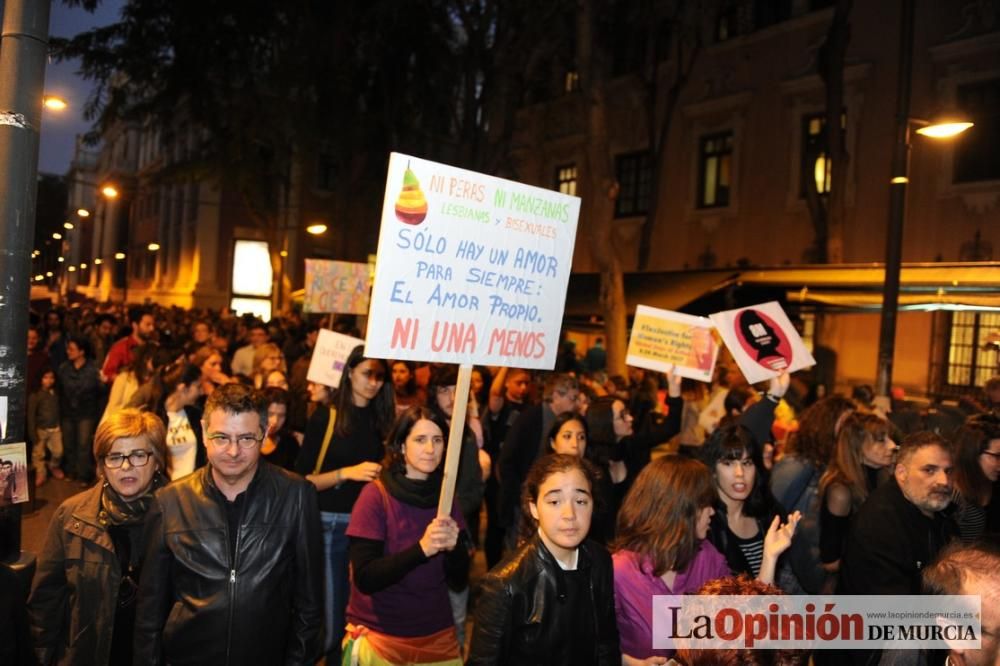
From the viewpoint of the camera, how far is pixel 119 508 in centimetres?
329

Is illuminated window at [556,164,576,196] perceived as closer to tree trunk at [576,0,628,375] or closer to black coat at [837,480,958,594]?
tree trunk at [576,0,628,375]

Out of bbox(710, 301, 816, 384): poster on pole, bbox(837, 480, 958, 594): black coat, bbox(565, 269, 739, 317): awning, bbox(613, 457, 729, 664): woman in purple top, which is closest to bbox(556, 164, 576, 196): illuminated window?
bbox(565, 269, 739, 317): awning

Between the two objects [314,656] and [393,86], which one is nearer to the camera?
[314,656]

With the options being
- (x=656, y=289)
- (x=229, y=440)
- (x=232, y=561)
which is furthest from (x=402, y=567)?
(x=656, y=289)

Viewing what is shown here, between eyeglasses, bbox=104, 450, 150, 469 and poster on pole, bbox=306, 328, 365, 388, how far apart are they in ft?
9.42

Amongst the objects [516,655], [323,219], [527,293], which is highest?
[323,219]

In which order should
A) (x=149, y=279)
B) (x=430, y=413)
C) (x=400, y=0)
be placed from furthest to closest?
(x=149, y=279), (x=400, y=0), (x=430, y=413)

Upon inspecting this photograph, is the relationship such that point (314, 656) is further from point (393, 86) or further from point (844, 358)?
point (393, 86)

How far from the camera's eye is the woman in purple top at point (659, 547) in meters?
3.10

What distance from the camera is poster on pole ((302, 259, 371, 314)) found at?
10.5 metres

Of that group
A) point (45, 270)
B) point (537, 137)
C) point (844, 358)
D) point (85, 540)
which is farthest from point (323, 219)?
point (45, 270)

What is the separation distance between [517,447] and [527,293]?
266 centimetres

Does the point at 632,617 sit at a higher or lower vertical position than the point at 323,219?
lower

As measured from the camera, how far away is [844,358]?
16.7m
